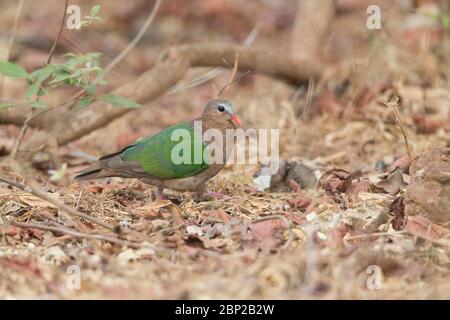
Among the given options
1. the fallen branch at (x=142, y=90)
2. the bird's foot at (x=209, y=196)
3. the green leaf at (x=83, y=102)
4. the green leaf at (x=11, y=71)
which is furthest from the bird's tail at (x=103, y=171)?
the fallen branch at (x=142, y=90)

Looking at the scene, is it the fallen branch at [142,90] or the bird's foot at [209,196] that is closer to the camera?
the bird's foot at [209,196]

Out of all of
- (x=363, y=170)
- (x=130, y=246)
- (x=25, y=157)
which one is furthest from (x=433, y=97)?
(x=130, y=246)

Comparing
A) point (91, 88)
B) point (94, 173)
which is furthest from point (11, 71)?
point (94, 173)

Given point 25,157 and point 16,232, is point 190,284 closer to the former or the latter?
point 16,232

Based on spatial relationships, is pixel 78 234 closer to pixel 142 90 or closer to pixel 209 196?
pixel 209 196

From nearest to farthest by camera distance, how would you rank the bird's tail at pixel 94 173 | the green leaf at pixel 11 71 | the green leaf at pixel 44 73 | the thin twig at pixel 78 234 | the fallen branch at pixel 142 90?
the thin twig at pixel 78 234, the green leaf at pixel 11 71, the green leaf at pixel 44 73, the bird's tail at pixel 94 173, the fallen branch at pixel 142 90

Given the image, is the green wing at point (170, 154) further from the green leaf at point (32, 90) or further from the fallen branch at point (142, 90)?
the fallen branch at point (142, 90)

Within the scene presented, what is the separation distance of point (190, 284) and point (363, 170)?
110 inches

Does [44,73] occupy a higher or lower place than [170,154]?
higher

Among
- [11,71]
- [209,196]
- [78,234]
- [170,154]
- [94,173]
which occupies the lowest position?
[78,234]

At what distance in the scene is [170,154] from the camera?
6.03 meters

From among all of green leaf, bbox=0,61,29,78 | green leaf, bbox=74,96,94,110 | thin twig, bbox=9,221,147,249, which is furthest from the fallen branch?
thin twig, bbox=9,221,147,249

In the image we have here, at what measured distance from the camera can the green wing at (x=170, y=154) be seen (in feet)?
19.7

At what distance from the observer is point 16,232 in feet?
16.8
